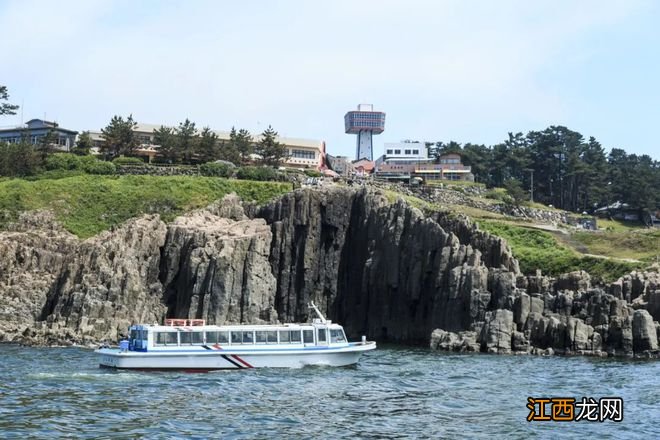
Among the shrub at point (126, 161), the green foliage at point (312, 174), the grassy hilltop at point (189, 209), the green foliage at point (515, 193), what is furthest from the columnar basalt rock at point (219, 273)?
the green foliage at point (515, 193)

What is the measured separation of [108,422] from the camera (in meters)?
45.2

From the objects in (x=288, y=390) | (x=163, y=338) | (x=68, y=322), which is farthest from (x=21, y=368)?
(x=68, y=322)

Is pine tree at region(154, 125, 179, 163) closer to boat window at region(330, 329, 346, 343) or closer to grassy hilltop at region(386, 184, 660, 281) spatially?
grassy hilltop at region(386, 184, 660, 281)

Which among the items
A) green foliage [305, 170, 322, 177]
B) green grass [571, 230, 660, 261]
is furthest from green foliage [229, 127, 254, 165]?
green grass [571, 230, 660, 261]

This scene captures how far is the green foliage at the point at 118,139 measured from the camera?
16400 cm

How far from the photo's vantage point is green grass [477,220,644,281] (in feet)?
353

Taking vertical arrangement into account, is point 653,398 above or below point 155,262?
below

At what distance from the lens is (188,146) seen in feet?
537

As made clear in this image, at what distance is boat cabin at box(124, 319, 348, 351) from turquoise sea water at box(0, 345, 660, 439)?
305 centimetres

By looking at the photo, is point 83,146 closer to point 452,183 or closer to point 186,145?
point 186,145

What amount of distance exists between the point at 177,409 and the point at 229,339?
2156 cm

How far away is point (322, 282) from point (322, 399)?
57811mm

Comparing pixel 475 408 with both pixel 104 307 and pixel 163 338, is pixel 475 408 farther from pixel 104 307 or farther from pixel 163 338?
pixel 104 307

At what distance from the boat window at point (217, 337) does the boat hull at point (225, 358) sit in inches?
60.7
